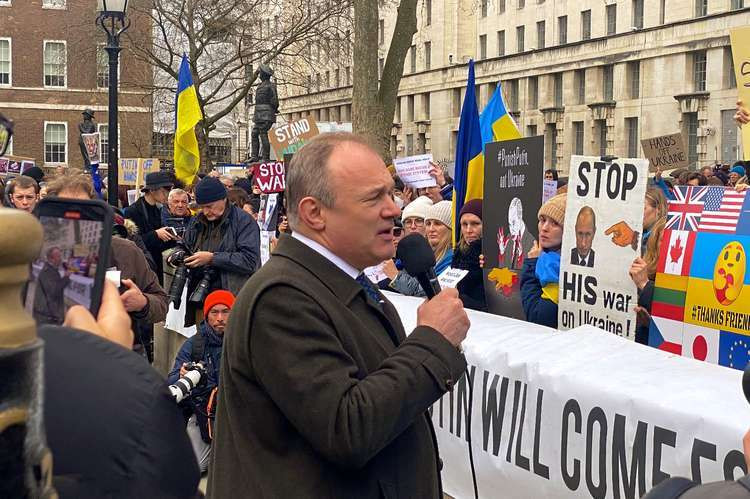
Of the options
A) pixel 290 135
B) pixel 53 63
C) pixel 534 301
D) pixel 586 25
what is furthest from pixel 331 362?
pixel 586 25

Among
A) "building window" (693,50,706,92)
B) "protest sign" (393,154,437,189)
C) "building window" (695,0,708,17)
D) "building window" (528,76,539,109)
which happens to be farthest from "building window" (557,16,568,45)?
"protest sign" (393,154,437,189)

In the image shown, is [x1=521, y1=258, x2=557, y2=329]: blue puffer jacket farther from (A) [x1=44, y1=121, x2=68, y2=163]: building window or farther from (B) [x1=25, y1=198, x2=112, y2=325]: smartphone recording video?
(A) [x1=44, y1=121, x2=68, y2=163]: building window

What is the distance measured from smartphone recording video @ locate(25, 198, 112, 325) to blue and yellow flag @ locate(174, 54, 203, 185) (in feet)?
37.0

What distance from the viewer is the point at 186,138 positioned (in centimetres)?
1301

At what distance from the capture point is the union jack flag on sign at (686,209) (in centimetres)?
571

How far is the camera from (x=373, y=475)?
2.70m

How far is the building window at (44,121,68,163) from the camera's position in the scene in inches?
2216

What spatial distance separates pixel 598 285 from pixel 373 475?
3620 millimetres

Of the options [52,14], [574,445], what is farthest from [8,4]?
[574,445]

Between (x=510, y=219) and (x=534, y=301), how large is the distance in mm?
795

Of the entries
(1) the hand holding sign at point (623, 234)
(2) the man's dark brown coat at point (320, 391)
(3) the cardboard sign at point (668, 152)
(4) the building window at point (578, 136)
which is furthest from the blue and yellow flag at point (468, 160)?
(4) the building window at point (578, 136)

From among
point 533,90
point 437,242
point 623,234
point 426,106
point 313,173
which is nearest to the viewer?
point 313,173

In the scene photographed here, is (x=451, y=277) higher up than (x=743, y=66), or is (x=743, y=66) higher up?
(x=743, y=66)

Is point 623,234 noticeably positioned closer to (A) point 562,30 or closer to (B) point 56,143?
(B) point 56,143
